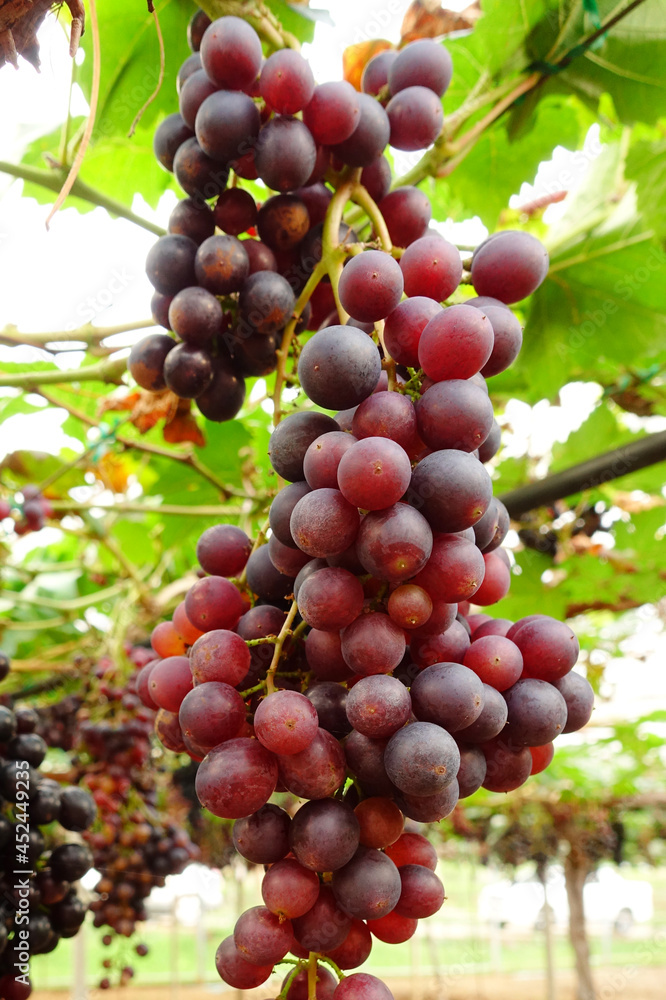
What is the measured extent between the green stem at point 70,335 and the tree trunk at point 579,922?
9.10 metres

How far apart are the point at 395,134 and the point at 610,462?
813 millimetres

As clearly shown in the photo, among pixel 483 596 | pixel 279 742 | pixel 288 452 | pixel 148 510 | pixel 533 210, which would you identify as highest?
pixel 533 210

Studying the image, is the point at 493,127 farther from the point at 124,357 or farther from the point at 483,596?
the point at 483,596

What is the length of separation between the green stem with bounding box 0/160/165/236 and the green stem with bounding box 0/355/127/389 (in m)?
0.29

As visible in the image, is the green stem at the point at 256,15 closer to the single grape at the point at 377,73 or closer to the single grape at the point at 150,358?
the single grape at the point at 377,73

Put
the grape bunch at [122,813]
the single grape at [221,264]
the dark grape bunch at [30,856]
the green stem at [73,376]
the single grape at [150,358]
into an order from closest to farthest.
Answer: the single grape at [221,264] → the single grape at [150,358] → the dark grape bunch at [30,856] → the green stem at [73,376] → the grape bunch at [122,813]

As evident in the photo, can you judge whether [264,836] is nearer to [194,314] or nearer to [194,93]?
[194,314]

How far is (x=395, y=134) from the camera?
1074mm

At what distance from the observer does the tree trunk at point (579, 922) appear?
8391 millimetres

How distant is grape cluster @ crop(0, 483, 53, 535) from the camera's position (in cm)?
242

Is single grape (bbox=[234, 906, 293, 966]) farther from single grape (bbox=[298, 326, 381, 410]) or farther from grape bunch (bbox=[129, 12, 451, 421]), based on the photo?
grape bunch (bbox=[129, 12, 451, 421])

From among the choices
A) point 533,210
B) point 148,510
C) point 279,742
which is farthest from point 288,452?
point 533,210

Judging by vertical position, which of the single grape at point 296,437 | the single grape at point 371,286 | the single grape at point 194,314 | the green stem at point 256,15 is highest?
the green stem at point 256,15

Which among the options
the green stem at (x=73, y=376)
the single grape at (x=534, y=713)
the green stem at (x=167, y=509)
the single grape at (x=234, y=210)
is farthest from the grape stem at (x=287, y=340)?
the green stem at (x=167, y=509)
